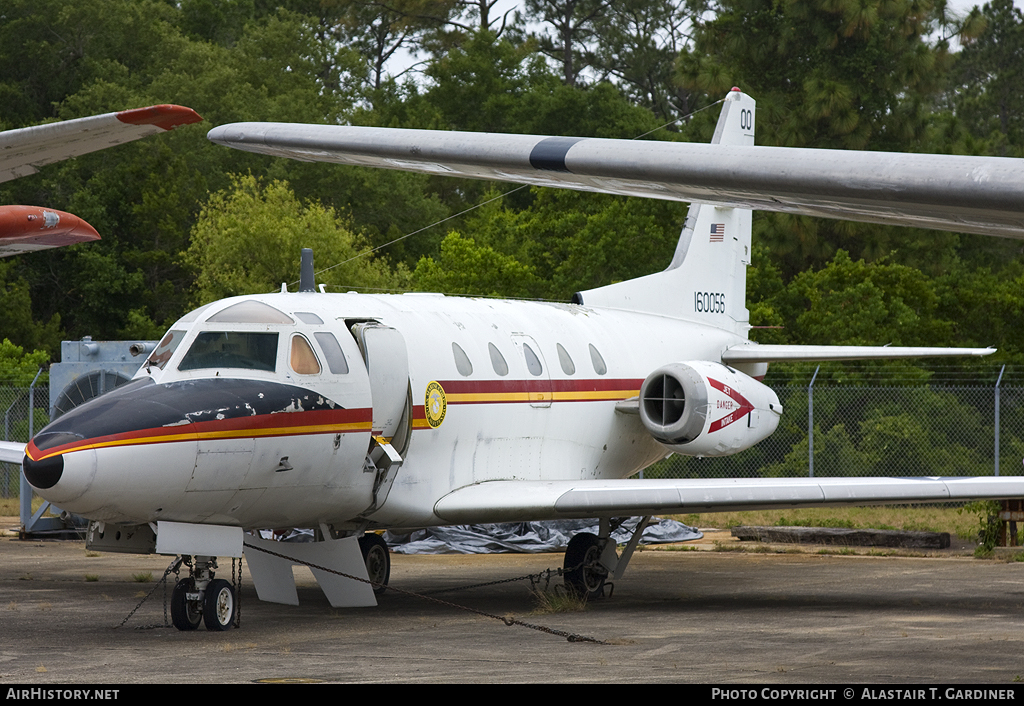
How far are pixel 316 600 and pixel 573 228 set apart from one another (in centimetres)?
2781

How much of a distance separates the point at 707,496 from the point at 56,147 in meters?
6.78

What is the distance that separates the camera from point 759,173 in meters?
3.55

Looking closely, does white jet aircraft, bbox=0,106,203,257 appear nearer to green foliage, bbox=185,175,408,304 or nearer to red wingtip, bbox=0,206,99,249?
red wingtip, bbox=0,206,99,249

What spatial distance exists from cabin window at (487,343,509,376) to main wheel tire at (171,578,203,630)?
14.0 feet

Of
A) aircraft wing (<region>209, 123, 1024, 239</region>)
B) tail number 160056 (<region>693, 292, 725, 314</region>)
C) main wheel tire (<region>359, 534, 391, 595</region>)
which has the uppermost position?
aircraft wing (<region>209, 123, 1024, 239</region>)

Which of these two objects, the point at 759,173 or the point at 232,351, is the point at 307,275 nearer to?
the point at 232,351

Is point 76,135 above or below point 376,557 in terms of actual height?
above

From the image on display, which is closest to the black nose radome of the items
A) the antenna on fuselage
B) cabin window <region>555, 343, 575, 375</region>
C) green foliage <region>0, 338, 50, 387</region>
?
the antenna on fuselage

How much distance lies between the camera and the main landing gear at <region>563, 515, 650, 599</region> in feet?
44.5

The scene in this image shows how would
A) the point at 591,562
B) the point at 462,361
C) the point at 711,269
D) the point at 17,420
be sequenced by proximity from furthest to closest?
the point at 17,420, the point at 711,269, the point at 591,562, the point at 462,361

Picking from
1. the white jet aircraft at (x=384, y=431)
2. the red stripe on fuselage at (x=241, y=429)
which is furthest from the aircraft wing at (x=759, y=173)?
the red stripe on fuselage at (x=241, y=429)

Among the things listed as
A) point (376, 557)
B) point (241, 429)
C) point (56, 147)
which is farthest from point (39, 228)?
point (376, 557)

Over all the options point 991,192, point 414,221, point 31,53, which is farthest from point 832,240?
point 991,192

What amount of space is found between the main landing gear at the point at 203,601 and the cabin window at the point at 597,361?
5977 mm
